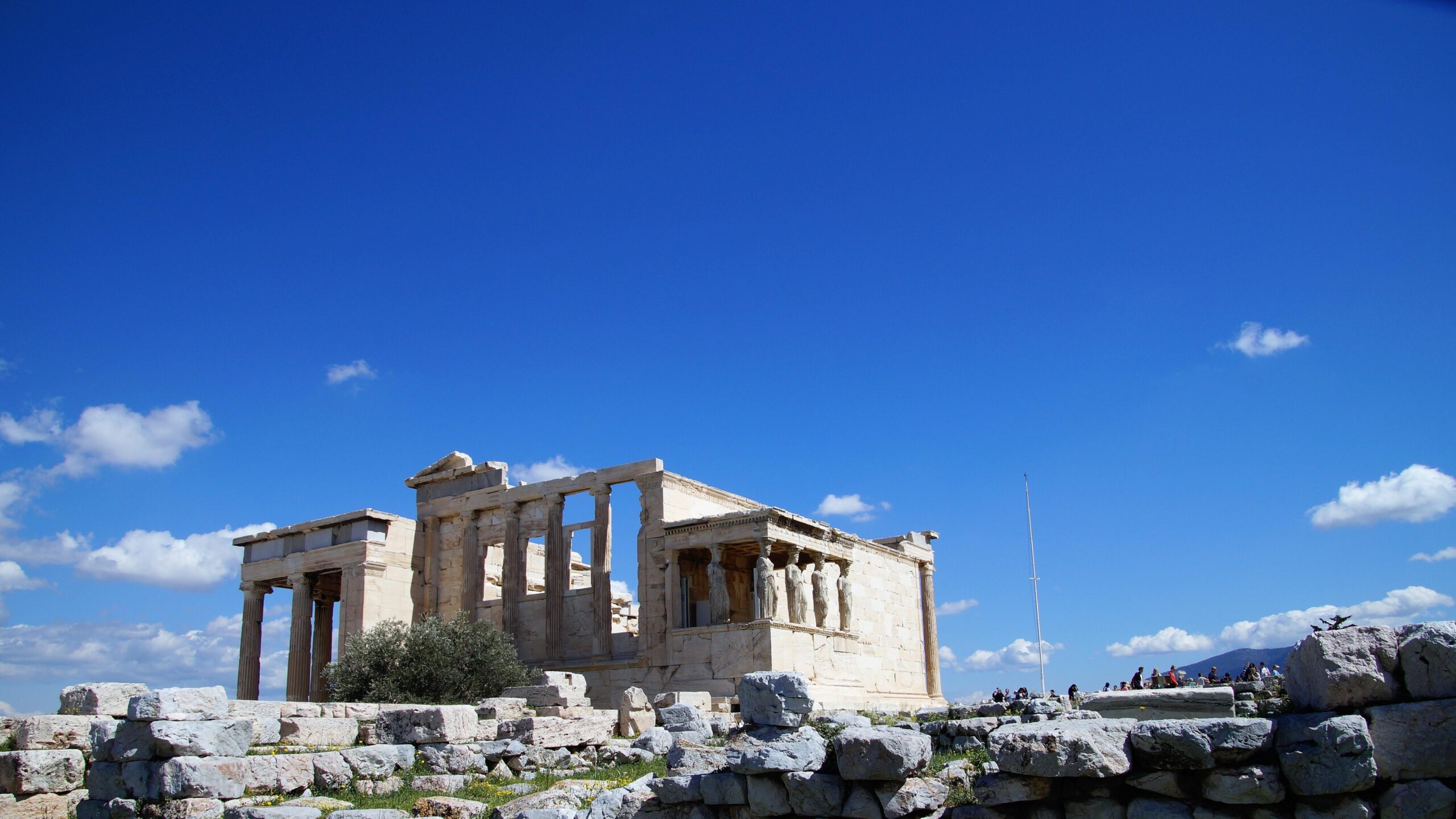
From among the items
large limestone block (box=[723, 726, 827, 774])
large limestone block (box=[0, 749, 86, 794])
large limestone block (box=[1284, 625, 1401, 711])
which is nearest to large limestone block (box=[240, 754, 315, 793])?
large limestone block (box=[0, 749, 86, 794])

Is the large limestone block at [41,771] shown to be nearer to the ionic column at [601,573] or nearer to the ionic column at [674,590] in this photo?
the ionic column at [674,590]

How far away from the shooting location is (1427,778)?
19.3 feet

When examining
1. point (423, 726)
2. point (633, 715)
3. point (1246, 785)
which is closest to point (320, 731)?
point (423, 726)

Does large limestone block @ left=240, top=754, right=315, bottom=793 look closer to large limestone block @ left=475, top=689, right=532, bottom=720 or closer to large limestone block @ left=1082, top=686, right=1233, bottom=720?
large limestone block @ left=475, top=689, right=532, bottom=720

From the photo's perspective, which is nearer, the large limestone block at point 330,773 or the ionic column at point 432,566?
the large limestone block at point 330,773

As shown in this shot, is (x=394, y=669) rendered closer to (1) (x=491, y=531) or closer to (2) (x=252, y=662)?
(1) (x=491, y=531)

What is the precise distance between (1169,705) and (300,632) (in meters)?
24.9

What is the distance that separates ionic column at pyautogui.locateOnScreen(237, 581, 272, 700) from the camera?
29.0 m

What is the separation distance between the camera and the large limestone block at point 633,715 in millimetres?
16016

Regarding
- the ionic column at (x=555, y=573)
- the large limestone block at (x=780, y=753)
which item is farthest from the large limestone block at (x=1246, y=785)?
the ionic column at (x=555, y=573)

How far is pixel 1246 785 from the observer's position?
6102 mm

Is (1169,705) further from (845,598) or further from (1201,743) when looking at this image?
(845,598)

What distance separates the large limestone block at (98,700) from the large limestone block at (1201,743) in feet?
34.8

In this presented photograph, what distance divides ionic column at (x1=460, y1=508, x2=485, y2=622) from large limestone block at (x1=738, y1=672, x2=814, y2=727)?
19.3m
